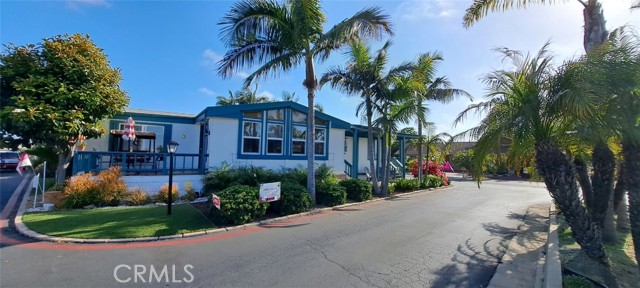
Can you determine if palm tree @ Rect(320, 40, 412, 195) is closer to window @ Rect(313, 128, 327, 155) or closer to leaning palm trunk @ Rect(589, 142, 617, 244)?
window @ Rect(313, 128, 327, 155)

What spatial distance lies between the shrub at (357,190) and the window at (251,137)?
4.65m

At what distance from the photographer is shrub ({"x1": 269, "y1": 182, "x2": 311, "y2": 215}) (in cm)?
931

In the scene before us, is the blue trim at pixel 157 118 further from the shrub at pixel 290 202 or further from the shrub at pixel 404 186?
the shrub at pixel 404 186

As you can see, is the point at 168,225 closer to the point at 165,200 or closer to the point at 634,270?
the point at 165,200

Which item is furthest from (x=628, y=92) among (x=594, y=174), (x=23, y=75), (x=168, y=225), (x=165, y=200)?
(x=23, y=75)

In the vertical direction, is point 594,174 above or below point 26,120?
below

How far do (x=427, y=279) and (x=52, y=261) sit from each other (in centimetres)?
641

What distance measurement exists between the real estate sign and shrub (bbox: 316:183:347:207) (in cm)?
267

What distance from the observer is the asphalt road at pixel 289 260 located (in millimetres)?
4570

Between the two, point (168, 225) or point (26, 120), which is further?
point (26, 120)

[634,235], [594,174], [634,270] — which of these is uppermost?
[594,174]

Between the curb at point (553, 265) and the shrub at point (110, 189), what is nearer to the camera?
the curb at point (553, 265)

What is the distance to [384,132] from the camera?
Result: 14188 millimetres

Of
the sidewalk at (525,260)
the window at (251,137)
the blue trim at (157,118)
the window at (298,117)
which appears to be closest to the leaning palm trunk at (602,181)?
the sidewalk at (525,260)
